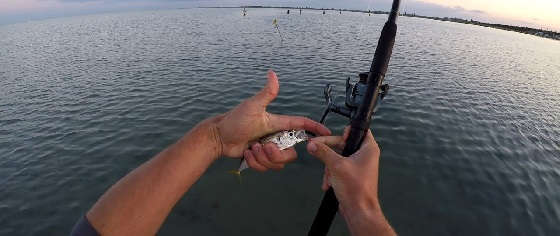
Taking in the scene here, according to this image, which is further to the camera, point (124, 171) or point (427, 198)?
point (124, 171)

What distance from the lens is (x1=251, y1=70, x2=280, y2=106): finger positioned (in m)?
3.79

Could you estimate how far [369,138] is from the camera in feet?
10.5

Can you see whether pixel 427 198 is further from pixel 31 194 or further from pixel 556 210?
pixel 31 194

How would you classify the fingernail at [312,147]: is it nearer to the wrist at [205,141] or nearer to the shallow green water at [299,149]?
the wrist at [205,141]

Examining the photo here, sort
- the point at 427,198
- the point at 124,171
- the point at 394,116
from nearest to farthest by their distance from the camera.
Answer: the point at 427,198, the point at 124,171, the point at 394,116

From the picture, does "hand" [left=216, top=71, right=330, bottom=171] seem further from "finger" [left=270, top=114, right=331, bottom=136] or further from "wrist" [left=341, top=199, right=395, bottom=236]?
"wrist" [left=341, top=199, right=395, bottom=236]

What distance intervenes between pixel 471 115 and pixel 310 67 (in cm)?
1322

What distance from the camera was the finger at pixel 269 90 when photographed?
3.79 meters

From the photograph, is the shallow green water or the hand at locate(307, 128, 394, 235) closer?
the hand at locate(307, 128, 394, 235)

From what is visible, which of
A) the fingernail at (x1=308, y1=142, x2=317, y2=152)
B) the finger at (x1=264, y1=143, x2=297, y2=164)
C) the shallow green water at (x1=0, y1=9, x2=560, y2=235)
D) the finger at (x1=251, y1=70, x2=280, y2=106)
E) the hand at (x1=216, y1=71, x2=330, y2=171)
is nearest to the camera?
the fingernail at (x1=308, y1=142, x2=317, y2=152)

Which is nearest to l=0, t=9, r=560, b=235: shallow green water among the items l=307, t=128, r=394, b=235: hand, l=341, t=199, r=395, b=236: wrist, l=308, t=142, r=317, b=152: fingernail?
l=308, t=142, r=317, b=152: fingernail

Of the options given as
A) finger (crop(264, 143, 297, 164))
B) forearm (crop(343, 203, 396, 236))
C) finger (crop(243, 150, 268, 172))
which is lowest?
finger (crop(243, 150, 268, 172))

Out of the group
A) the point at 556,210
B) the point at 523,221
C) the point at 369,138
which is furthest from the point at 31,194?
the point at 556,210

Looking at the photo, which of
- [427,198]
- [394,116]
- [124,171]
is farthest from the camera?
[394,116]
